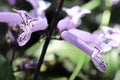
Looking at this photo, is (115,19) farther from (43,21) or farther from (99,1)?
(43,21)

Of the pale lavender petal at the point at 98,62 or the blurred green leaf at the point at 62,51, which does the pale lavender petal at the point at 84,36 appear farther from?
the blurred green leaf at the point at 62,51

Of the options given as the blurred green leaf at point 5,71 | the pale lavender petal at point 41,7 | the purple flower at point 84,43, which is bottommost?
the blurred green leaf at point 5,71

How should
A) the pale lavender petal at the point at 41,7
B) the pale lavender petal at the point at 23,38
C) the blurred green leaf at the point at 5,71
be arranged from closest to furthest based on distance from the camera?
the pale lavender petal at the point at 23,38 → the blurred green leaf at the point at 5,71 → the pale lavender petal at the point at 41,7

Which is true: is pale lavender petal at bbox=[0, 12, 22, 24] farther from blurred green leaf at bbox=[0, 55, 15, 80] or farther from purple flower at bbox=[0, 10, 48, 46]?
blurred green leaf at bbox=[0, 55, 15, 80]

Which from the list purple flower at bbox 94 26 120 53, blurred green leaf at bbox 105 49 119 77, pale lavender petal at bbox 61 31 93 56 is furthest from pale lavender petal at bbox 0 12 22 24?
blurred green leaf at bbox 105 49 119 77

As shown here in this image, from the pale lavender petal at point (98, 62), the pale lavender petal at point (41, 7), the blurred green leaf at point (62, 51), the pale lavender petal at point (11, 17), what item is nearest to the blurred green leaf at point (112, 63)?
the blurred green leaf at point (62, 51)

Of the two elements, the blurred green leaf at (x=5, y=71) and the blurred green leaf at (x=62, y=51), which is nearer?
the blurred green leaf at (x=5, y=71)

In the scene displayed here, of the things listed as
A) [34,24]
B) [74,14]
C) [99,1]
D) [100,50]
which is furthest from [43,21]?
[99,1]

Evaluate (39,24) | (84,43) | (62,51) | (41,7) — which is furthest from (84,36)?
(62,51)

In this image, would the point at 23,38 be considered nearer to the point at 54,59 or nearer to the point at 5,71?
the point at 5,71
